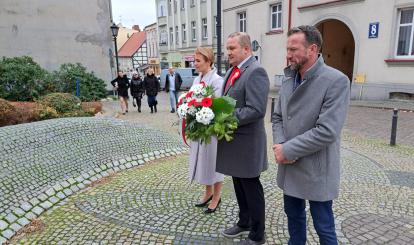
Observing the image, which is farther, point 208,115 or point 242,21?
point 242,21

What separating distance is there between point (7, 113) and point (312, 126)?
26.0 feet

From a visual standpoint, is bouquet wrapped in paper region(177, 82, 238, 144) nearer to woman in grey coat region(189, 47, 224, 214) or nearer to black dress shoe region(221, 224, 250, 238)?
woman in grey coat region(189, 47, 224, 214)

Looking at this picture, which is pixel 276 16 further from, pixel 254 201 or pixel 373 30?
pixel 254 201

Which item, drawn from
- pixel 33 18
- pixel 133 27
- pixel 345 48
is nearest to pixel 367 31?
pixel 345 48

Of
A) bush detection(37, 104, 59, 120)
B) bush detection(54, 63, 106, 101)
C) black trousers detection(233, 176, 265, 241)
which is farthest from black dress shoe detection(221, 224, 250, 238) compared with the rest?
bush detection(54, 63, 106, 101)

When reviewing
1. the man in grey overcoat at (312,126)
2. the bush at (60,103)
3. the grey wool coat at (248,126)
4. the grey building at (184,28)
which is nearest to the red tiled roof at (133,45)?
the grey building at (184,28)

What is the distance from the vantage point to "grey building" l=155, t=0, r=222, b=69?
95.6ft

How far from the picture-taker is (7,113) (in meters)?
7.89

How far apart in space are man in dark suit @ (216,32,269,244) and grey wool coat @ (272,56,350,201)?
1.05 feet

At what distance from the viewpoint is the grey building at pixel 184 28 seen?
95.6 ft

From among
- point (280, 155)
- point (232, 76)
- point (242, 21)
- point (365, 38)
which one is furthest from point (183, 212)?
point (242, 21)

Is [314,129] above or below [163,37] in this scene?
below

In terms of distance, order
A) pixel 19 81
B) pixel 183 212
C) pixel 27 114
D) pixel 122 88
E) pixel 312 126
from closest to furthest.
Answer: pixel 312 126 → pixel 183 212 → pixel 27 114 → pixel 19 81 → pixel 122 88

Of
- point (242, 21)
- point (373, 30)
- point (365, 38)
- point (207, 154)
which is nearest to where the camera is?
point (207, 154)
